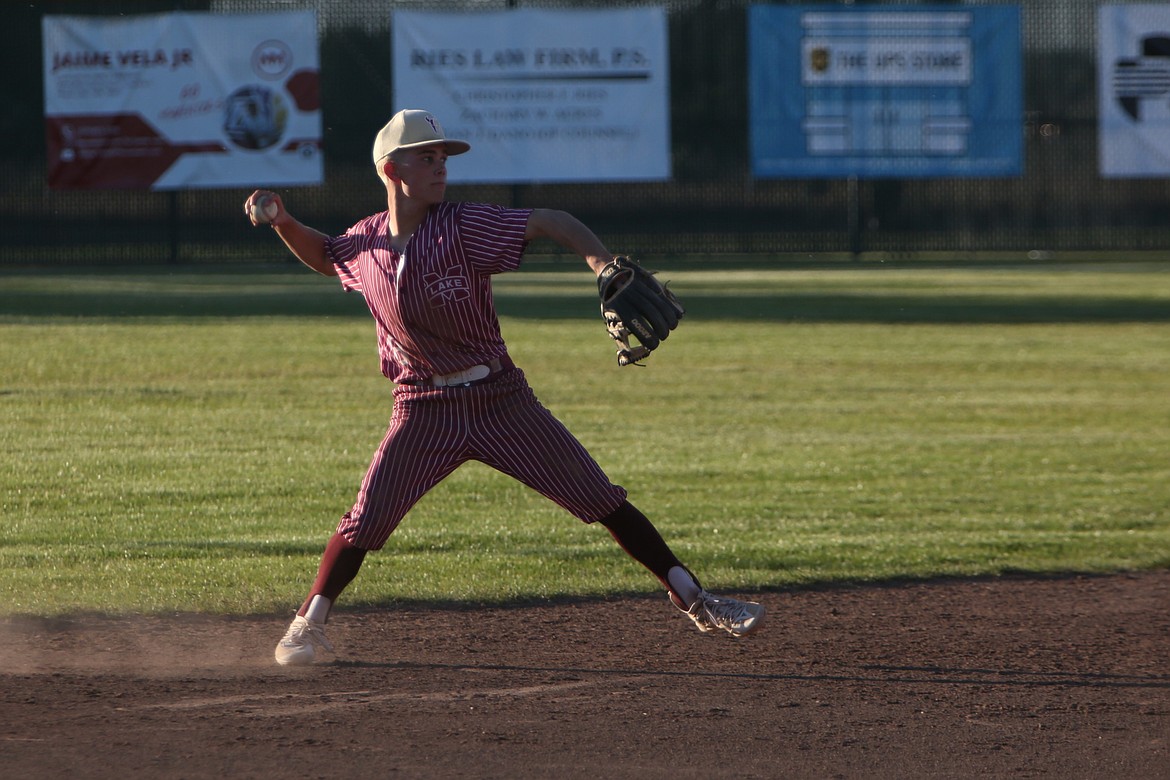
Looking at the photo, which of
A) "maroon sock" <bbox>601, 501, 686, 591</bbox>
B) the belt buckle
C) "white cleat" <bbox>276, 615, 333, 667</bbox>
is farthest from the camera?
"maroon sock" <bbox>601, 501, 686, 591</bbox>

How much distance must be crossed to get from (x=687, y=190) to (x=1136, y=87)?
721 cm

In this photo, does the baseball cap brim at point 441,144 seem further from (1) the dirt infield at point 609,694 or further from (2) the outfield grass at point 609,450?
(2) the outfield grass at point 609,450

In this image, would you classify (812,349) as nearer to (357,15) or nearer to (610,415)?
(610,415)

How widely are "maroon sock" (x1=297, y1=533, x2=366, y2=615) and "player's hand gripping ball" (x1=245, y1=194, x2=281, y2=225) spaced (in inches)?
40.0

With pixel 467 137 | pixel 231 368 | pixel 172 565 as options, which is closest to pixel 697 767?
pixel 172 565

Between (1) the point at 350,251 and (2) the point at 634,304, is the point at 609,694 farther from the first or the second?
(1) the point at 350,251

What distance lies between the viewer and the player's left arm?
4.48 metres

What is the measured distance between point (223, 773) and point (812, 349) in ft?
37.8

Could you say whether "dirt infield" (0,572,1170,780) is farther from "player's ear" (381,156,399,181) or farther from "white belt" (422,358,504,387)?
"player's ear" (381,156,399,181)

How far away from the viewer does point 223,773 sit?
3.89 m

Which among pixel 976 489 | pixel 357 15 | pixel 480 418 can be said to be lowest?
pixel 976 489

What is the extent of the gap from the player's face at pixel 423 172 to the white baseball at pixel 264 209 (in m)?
0.43

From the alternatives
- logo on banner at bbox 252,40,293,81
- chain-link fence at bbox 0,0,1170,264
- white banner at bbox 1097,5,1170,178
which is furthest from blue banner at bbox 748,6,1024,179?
logo on banner at bbox 252,40,293,81

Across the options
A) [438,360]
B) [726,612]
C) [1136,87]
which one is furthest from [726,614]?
[1136,87]
